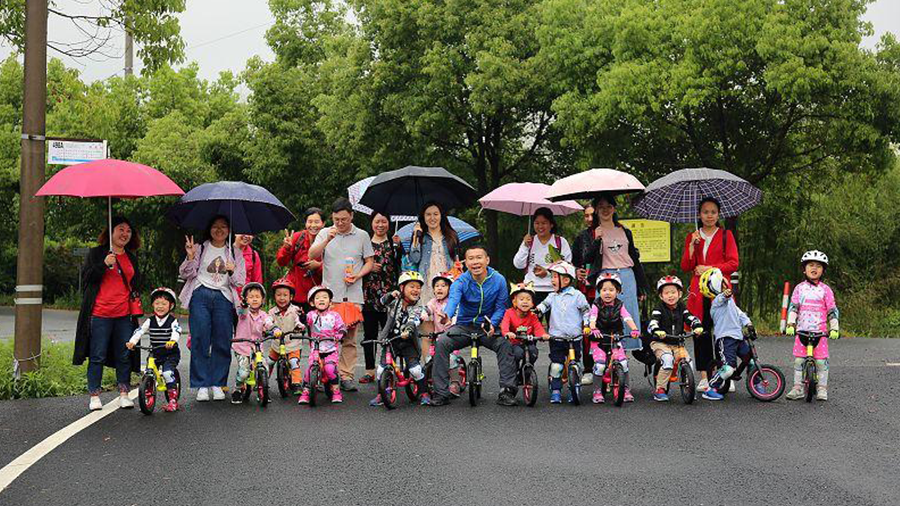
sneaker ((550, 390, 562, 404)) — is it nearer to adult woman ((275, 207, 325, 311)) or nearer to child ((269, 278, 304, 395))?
child ((269, 278, 304, 395))

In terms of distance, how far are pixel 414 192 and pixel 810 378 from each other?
4.55 m

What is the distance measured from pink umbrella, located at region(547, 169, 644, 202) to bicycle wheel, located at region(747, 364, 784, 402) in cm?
219

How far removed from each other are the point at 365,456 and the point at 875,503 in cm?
333

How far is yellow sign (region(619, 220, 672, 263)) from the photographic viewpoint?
19.7 metres

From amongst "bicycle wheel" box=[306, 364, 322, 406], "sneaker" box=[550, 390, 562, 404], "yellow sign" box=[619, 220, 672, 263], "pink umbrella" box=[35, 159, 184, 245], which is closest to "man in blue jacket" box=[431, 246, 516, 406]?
"sneaker" box=[550, 390, 562, 404]

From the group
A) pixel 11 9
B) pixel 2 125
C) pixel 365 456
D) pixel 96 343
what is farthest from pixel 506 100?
pixel 2 125

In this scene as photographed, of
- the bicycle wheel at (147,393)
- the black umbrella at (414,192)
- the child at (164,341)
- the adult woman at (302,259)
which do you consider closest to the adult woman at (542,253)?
the black umbrella at (414,192)

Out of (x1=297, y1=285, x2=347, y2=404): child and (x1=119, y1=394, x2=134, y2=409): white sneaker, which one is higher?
(x1=297, y1=285, x2=347, y2=404): child

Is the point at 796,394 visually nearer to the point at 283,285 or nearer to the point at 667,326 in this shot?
the point at 667,326

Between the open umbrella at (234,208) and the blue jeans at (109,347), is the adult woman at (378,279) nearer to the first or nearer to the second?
the open umbrella at (234,208)

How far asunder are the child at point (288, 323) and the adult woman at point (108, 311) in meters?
1.31

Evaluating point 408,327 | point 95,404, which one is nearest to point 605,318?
point 408,327

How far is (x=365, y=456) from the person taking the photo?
6.92 meters

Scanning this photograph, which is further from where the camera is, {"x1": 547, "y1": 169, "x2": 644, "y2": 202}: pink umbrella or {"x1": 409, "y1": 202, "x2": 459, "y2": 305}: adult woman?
{"x1": 409, "y1": 202, "x2": 459, "y2": 305}: adult woman
